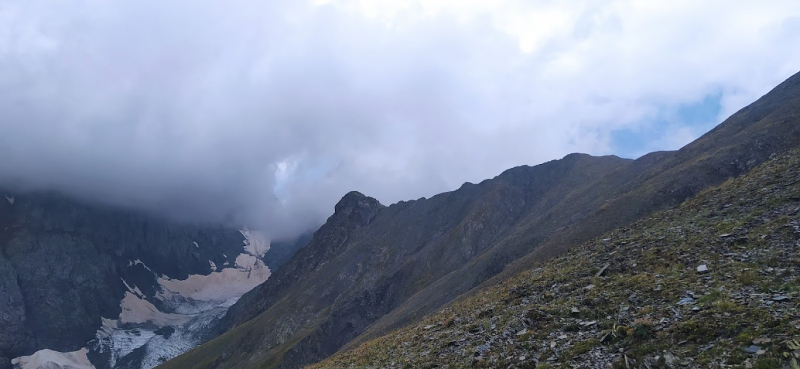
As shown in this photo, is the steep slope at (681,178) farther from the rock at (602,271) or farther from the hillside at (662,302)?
the rock at (602,271)

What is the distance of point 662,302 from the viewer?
1992cm

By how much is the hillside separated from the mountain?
19.5 meters

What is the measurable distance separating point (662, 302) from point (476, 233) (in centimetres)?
10126

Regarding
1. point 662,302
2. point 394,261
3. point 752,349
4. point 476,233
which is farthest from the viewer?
point 394,261

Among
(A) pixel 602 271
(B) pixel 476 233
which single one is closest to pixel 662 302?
(A) pixel 602 271

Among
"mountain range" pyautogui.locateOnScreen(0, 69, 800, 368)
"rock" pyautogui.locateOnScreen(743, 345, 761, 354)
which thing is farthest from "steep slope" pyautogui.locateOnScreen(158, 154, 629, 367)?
"rock" pyautogui.locateOnScreen(743, 345, 761, 354)

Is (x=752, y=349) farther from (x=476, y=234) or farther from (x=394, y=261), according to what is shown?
(x=394, y=261)

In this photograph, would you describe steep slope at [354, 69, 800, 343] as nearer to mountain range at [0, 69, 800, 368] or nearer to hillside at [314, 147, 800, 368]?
mountain range at [0, 69, 800, 368]

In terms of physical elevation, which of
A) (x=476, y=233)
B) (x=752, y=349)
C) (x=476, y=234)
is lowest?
(x=752, y=349)

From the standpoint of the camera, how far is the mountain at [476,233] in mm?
56656

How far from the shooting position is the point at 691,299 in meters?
19.2

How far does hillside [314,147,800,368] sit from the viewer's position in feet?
51.6

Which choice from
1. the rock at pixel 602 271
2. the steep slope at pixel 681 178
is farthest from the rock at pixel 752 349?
the steep slope at pixel 681 178

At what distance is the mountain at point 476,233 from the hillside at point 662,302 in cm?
1954
